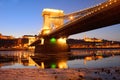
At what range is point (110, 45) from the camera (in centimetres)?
14538

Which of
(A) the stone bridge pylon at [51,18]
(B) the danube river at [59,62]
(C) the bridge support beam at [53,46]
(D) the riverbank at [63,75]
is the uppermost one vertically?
(A) the stone bridge pylon at [51,18]

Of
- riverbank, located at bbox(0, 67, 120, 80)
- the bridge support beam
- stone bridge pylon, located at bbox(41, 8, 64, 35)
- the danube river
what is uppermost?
stone bridge pylon, located at bbox(41, 8, 64, 35)

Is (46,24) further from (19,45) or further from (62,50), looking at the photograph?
(19,45)

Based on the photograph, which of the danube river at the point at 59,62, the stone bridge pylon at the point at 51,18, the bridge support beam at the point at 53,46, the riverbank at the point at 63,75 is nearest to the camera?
the riverbank at the point at 63,75

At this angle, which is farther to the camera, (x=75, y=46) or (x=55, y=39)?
(x=75, y=46)

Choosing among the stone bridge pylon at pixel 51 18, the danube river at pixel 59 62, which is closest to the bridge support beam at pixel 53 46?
the stone bridge pylon at pixel 51 18

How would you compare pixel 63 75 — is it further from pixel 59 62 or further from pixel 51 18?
pixel 51 18

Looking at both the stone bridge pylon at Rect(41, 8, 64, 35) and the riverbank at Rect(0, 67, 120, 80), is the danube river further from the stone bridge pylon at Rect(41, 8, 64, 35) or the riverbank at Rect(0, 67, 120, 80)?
the stone bridge pylon at Rect(41, 8, 64, 35)

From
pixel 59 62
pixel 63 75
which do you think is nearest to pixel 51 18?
pixel 59 62

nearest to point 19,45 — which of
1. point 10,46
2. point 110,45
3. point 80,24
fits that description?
point 10,46

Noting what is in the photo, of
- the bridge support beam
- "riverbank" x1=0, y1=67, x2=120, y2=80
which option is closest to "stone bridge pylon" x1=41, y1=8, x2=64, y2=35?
the bridge support beam

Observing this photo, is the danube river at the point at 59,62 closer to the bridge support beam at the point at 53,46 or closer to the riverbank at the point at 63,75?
the riverbank at the point at 63,75

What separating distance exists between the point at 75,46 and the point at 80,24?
110 m

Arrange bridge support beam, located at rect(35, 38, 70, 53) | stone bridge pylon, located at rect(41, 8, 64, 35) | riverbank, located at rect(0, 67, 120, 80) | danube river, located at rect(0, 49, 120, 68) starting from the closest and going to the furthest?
riverbank, located at rect(0, 67, 120, 80) < danube river, located at rect(0, 49, 120, 68) < bridge support beam, located at rect(35, 38, 70, 53) < stone bridge pylon, located at rect(41, 8, 64, 35)
